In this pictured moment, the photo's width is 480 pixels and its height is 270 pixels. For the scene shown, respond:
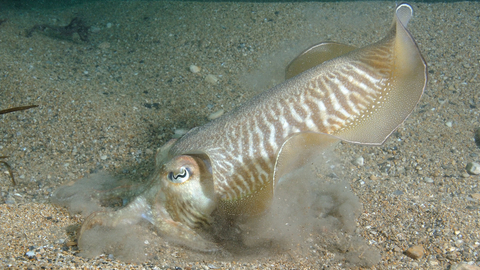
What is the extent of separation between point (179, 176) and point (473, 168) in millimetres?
2833

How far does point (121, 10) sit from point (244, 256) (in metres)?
6.00

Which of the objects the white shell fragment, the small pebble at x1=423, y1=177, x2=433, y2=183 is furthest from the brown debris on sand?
the small pebble at x1=423, y1=177, x2=433, y2=183

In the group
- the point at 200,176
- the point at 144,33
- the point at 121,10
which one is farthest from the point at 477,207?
the point at 121,10

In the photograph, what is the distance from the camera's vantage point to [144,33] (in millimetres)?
5582

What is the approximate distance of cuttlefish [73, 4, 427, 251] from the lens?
2225 mm

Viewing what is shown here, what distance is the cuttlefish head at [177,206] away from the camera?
2268mm

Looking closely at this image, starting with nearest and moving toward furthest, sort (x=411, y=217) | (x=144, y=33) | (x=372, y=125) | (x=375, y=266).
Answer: (x=375, y=266) → (x=372, y=125) → (x=411, y=217) → (x=144, y=33)

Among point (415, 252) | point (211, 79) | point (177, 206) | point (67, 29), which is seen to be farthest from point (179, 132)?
point (67, 29)

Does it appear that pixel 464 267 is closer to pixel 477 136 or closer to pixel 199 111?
pixel 477 136

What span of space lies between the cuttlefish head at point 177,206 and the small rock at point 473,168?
8.37 feet

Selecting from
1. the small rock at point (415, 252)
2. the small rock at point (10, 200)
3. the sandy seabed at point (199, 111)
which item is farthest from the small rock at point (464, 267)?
the small rock at point (10, 200)

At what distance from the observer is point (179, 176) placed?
88.4 inches

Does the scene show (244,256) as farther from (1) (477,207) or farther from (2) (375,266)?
(1) (477,207)

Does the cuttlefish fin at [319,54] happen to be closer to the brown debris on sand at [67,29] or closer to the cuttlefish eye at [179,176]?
the cuttlefish eye at [179,176]
